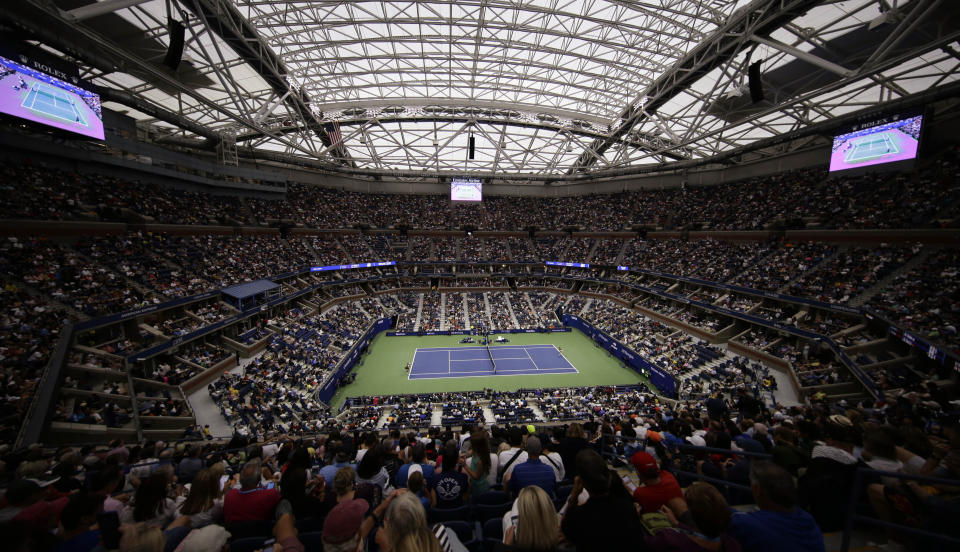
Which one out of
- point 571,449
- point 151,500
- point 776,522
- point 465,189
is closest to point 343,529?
point 151,500

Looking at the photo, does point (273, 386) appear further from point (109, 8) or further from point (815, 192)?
point (815, 192)

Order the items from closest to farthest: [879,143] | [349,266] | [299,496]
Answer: [299,496] < [879,143] < [349,266]

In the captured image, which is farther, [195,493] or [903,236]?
[903,236]

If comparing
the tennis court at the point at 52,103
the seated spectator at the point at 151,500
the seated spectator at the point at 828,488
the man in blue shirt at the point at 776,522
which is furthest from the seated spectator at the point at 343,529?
the tennis court at the point at 52,103

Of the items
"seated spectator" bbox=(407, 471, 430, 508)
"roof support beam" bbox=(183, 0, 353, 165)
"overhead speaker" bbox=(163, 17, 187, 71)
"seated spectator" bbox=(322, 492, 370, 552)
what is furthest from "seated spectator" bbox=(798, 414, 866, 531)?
"roof support beam" bbox=(183, 0, 353, 165)

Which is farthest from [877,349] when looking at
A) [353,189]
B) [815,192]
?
[353,189]

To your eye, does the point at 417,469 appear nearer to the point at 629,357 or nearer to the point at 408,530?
the point at 408,530

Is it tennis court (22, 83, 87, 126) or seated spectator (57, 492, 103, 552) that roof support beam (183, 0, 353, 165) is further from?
seated spectator (57, 492, 103, 552)
